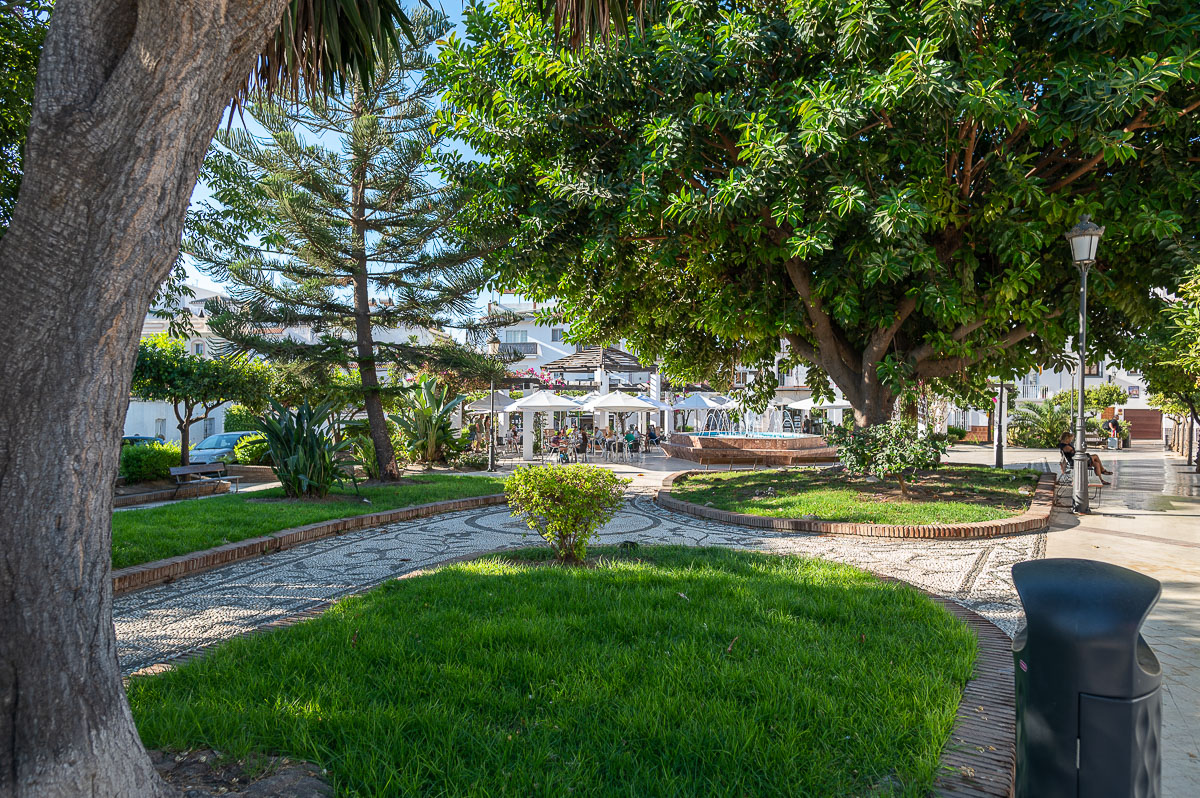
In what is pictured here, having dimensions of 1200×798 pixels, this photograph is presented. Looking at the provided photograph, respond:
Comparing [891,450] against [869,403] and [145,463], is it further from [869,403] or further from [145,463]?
[145,463]

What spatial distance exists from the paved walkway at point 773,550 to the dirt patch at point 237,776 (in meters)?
1.75

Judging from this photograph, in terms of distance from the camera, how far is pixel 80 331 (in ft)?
6.14

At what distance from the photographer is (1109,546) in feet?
25.4

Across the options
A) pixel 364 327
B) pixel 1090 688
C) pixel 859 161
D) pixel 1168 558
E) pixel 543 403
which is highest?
pixel 859 161

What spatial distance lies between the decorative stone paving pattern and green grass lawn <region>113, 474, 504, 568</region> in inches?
20.0

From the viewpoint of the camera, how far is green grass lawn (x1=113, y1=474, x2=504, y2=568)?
265 inches

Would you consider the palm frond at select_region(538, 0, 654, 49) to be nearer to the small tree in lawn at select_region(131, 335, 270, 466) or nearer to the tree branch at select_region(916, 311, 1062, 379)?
the tree branch at select_region(916, 311, 1062, 379)

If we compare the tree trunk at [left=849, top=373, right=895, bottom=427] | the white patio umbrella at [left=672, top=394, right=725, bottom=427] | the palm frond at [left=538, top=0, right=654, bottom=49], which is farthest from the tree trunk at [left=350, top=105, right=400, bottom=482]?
the white patio umbrella at [left=672, top=394, right=725, bottom=427]

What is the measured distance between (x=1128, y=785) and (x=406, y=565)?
606 cm

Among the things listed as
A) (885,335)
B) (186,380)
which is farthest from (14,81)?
(885,335)

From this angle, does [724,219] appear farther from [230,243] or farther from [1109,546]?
[230,243]

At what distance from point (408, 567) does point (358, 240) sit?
881cm

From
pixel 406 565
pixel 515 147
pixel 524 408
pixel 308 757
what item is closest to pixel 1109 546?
pixel 406 565

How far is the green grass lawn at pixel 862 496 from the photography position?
9.18m
